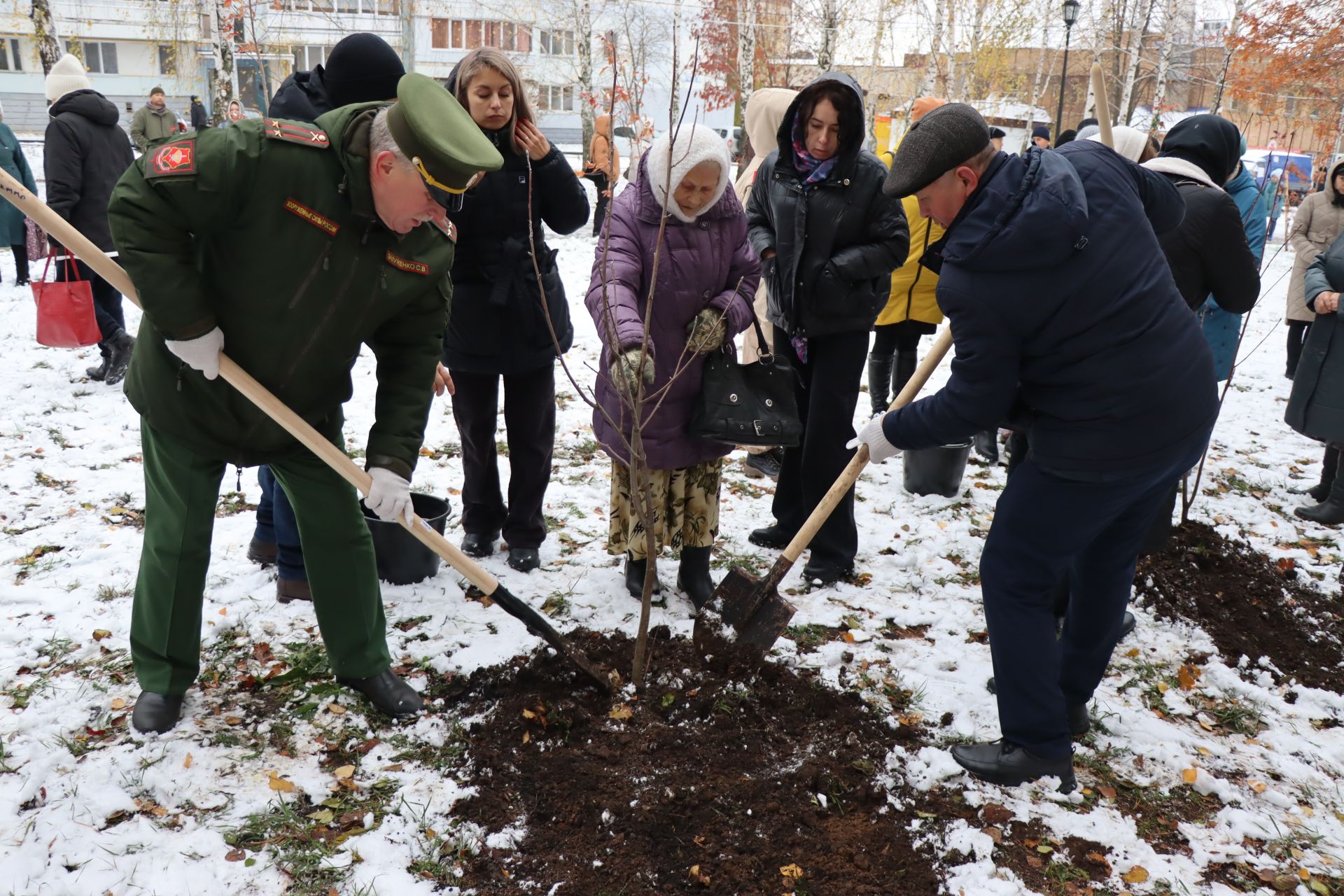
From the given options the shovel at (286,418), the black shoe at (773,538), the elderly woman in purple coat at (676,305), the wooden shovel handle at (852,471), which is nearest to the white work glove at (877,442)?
the wooden shovel handle at (852,471)

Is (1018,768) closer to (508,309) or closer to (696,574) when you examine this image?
(696,574)

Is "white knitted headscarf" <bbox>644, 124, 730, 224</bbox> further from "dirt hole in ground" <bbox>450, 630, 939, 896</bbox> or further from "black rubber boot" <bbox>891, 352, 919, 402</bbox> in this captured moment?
"black rubber boot" <bbox>891, 352, 919, 402</bbox>

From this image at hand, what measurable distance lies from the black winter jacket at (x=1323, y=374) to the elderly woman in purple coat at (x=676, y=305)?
11.0ft

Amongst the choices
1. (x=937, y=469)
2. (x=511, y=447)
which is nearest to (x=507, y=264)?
(x=511, y=447)

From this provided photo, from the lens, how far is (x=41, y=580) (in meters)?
3.80

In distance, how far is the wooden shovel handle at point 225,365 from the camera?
97.0 inches

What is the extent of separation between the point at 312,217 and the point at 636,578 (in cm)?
209

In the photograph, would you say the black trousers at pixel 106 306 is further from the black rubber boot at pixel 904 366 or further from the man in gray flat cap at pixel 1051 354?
the man in gray flat cap at pixel 1051 354

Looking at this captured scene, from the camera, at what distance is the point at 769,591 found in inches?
127

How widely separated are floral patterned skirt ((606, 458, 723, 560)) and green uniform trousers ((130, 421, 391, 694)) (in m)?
1.10

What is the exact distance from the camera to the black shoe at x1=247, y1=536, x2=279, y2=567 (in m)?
4.03

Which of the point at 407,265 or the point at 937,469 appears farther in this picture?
the point at 937,469

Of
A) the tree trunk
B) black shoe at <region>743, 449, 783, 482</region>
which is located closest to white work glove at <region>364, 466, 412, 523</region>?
black shoe at <region>743, 449, 783, 482</region>

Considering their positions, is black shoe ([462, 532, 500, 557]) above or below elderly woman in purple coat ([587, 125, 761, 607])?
below
